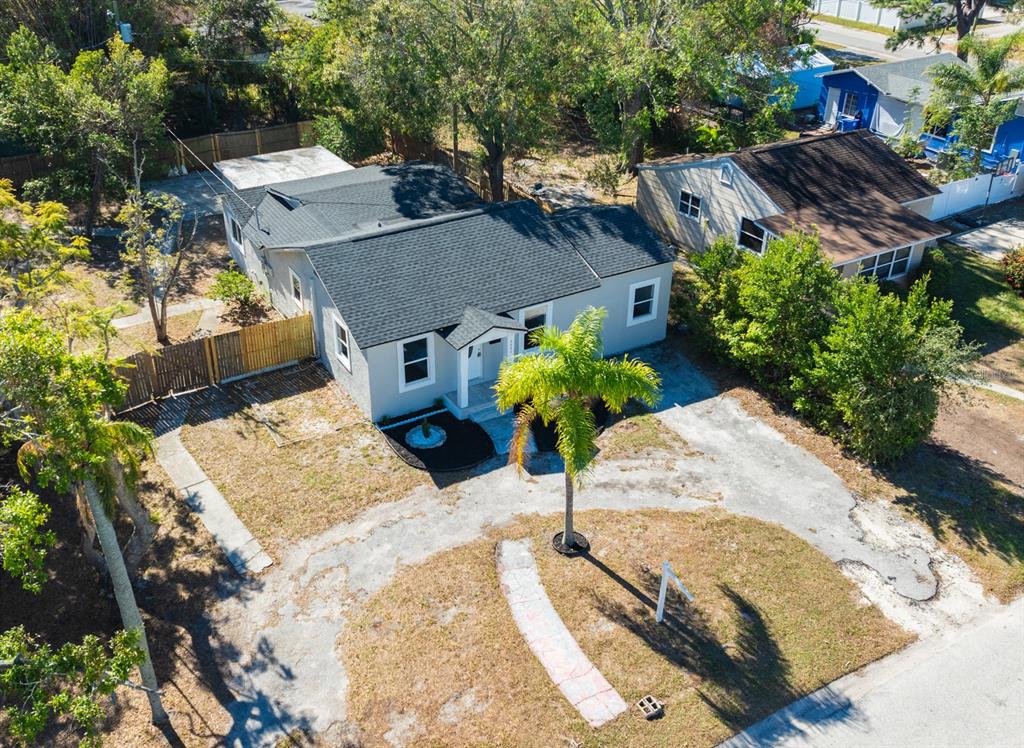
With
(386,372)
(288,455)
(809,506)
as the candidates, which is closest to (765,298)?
(809,506)

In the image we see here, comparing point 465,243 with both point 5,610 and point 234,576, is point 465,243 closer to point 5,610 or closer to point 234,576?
point 234,576

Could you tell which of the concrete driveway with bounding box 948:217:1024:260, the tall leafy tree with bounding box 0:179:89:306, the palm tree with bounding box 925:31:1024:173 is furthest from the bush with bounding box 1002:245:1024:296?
the tall leafy tree with bounding box 0:179:89:306

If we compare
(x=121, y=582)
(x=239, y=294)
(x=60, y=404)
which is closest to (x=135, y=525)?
(x=121, y=582)

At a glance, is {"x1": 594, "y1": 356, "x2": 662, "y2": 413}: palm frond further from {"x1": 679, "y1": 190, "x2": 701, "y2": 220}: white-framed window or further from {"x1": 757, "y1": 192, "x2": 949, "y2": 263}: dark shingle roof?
{"x1": 679, "y1": 190, "x2": 701, "y2": 220}: white-framed window

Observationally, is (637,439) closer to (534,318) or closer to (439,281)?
(534,318)

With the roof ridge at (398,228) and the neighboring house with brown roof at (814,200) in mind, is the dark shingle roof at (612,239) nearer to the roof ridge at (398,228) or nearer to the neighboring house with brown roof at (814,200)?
the roof ridge at (398,228)

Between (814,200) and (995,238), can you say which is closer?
(814,200)
